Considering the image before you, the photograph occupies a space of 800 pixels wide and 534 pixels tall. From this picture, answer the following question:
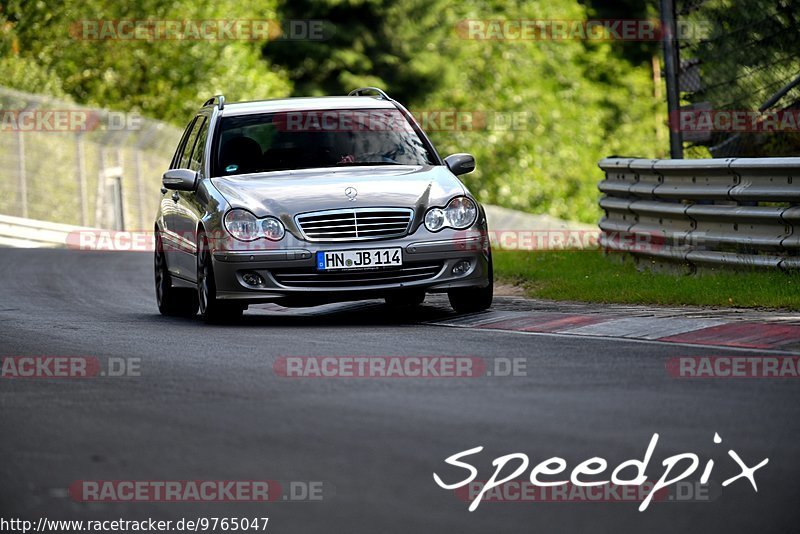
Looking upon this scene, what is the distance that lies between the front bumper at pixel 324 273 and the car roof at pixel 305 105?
77.8 inches

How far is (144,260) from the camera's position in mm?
22266

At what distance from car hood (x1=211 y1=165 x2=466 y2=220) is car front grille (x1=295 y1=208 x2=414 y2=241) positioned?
0.17ft

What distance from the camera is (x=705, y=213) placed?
13859 mm

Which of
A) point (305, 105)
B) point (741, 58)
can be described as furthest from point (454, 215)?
point (741, 58)

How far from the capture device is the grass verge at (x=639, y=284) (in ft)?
39.4

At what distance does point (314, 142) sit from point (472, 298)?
1.87m

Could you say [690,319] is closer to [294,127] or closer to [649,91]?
[294,127]

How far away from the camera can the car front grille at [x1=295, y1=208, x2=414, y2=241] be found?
1167 cm

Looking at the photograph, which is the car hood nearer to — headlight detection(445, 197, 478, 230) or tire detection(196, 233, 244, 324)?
headlight detection(445, 197, 478, 230)

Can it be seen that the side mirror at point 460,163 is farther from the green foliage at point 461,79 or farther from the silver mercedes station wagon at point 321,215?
the green foliage at point 461,79

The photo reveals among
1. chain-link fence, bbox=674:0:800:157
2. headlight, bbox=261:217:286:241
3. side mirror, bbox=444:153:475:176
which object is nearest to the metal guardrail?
chain-link fence, bbox=674:0:800:157

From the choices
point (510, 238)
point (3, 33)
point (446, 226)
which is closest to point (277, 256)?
point (446, 226)

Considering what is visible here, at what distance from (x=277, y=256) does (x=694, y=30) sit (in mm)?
7347

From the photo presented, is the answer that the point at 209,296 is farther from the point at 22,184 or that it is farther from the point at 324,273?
the point at 22,184
